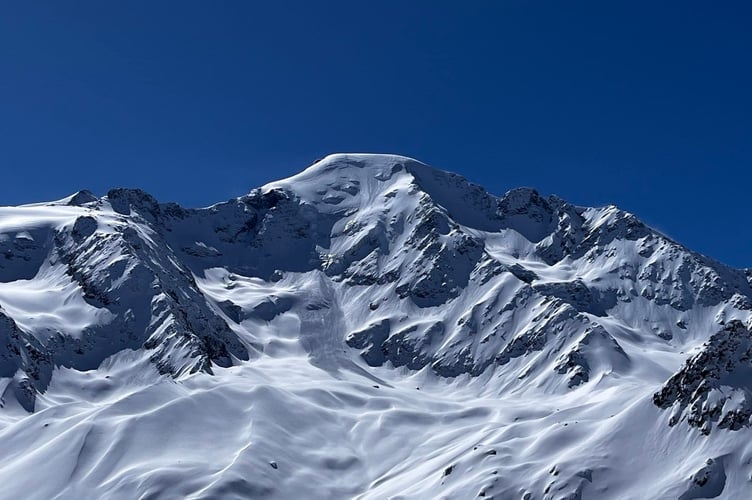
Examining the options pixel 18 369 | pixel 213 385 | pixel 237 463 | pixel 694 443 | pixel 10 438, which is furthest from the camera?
pixel 18 369

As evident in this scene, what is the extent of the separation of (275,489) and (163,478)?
48.1ft

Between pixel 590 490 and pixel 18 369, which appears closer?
pixel 590 490

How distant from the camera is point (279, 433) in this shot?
15212cm

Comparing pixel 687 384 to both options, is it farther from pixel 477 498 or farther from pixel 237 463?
pixel 237 463

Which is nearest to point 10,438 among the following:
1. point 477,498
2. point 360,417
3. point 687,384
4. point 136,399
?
point 136,399

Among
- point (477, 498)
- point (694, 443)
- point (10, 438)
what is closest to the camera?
point (694, 443)

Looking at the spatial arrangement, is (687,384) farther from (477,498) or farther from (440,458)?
(440,458)

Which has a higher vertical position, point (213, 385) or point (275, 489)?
point (213, 385)

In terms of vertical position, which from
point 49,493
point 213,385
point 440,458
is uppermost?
point 213,385

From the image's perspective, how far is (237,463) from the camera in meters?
130

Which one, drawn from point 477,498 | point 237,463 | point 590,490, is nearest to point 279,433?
point 237,463

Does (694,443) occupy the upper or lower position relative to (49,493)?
upper

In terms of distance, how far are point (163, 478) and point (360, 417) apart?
5835 centimetres

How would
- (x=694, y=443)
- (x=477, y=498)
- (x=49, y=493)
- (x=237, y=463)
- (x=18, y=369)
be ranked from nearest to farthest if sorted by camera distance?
(x=694, y=443), (x=477, y=498), (x=49, y=493), (x=237, y=463), (x=18, y=369)
